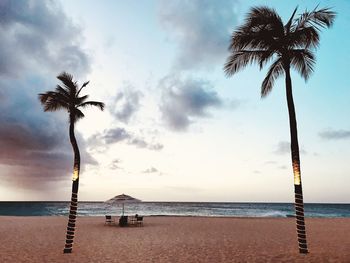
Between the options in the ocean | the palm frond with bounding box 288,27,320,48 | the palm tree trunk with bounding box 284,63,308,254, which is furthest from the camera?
the ocean

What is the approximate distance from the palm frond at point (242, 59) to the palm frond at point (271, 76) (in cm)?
67

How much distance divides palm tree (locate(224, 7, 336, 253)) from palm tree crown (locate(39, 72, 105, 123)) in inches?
290

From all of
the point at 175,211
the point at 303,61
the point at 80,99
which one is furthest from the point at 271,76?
the point at 175,211

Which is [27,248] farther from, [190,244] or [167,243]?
[190,244]

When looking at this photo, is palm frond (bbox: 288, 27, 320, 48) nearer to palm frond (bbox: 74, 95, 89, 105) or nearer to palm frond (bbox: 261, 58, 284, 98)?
palm frond (bbox: 261, 58, 284, 98)

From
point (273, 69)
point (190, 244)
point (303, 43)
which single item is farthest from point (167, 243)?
point (303, 43)

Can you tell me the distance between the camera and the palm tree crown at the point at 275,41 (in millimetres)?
13508

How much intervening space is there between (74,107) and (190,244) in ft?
30.2

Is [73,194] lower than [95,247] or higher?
higher

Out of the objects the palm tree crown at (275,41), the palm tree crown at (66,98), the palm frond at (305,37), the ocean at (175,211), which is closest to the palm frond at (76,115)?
the palm tree crown at (66,98)

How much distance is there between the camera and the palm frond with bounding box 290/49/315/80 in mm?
14242

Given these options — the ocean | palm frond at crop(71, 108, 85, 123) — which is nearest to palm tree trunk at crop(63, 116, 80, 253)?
palm frond at crop(71, 108, 85, 123)

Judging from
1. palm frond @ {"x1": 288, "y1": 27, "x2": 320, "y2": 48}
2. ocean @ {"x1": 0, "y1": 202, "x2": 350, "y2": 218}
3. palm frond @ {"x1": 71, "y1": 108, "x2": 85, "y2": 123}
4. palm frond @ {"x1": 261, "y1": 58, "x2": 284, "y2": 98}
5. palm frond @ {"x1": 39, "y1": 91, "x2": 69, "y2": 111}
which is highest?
palm frond @ {"x1": 288, "y1": 27, "x2": 320, "y2": 48}

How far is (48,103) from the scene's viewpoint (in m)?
15.3
